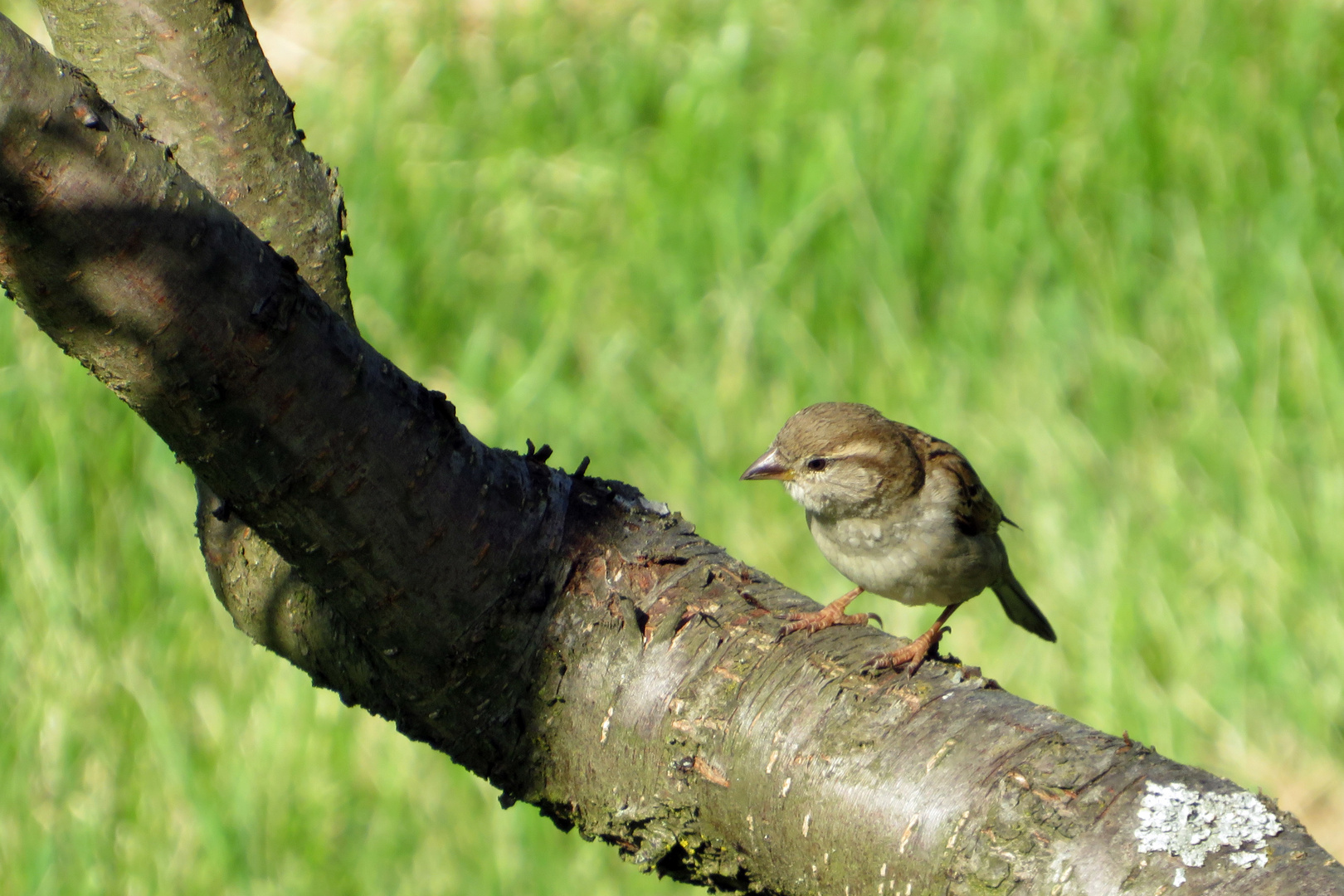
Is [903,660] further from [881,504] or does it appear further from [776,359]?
[776,359]

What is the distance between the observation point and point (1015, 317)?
518cm

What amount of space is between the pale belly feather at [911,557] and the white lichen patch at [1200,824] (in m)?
1.74

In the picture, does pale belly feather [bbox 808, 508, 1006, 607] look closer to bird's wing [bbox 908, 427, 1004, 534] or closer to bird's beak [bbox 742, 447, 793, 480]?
bird's wing [bbox 908, 427, 1004, 534]

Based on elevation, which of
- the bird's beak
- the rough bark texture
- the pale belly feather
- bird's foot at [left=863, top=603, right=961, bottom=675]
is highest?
the bird's beak

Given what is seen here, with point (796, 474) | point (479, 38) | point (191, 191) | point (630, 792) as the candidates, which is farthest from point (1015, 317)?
point (191, 191)

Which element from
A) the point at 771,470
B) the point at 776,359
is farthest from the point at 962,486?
the point at 776,359

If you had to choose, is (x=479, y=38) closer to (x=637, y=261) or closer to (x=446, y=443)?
(x=637, y=261)

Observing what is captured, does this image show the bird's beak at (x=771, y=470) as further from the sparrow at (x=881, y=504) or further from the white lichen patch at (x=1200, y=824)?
the white lichen patch at (x=1200, y=824)

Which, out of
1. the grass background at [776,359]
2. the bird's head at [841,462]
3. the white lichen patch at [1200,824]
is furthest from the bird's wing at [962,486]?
the white lichen patch at [1200,824]

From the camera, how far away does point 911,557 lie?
3.03 m

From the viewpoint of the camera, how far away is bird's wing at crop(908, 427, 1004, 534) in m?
3.13

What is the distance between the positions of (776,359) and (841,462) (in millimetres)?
2222

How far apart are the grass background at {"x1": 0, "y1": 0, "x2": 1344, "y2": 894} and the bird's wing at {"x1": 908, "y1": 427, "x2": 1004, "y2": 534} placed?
1.30 m

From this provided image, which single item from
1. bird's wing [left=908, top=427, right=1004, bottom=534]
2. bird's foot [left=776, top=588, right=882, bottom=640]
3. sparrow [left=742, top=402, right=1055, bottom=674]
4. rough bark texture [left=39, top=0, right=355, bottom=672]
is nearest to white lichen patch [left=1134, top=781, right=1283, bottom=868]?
bird's foot [left=776, top=588, right=882, bottom=640]
